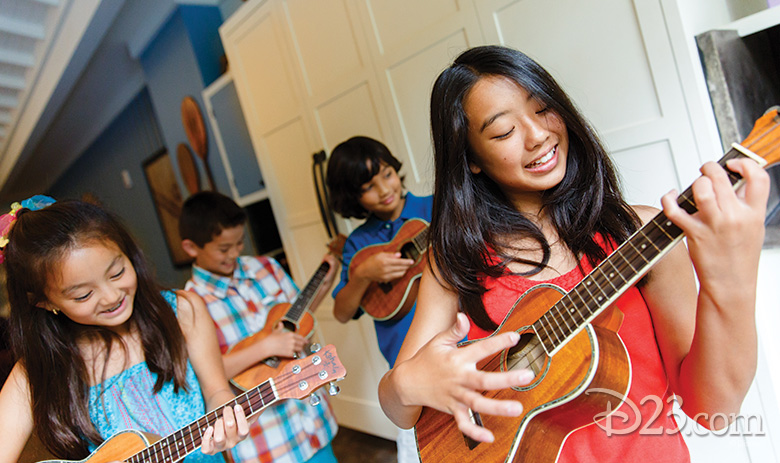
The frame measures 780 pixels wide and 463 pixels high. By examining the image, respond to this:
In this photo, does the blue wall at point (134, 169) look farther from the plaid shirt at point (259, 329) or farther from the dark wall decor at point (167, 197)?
the plaid shirt at point (259, 329)

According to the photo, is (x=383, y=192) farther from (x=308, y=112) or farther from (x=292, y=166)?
(x=292, y=166)

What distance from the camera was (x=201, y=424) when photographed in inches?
44.9

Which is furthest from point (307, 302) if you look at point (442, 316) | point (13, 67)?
point (13, 67)

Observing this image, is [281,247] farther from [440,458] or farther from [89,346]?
[440,458]

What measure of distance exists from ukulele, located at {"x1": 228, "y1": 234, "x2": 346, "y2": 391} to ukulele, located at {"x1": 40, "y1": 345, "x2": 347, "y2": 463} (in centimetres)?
46

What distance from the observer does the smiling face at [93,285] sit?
1112mm

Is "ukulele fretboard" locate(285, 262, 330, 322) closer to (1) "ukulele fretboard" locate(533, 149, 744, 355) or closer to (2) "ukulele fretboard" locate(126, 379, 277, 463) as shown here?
(2) "ukulele fretboard" locate(126, 379, 277, 463)

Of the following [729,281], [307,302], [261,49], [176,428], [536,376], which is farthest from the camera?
[261,49]

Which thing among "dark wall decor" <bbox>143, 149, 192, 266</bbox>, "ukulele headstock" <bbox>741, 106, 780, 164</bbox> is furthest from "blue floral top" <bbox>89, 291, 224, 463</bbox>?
"dark wall decor" <bbox>143, 149, 192, 266</bbox>

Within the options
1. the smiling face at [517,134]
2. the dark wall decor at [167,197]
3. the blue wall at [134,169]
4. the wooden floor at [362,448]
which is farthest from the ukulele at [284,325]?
the blue wall at [134,169]

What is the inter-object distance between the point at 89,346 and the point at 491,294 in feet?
3.26

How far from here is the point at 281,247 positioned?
130 inches

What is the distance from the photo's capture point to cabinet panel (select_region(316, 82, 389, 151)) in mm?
2127

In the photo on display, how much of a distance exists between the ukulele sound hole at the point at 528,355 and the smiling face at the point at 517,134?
0.26m
